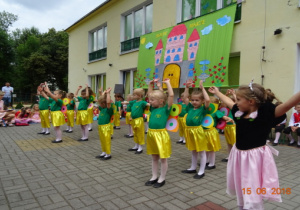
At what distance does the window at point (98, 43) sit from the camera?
56.1ft

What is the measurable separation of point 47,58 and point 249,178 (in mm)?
40653

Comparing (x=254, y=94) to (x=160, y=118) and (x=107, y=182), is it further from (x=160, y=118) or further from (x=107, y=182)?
(x=107, y=182)

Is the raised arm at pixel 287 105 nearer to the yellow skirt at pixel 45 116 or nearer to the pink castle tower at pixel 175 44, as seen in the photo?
the yellow skirt at pixel 45 116

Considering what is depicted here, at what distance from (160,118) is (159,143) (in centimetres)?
42

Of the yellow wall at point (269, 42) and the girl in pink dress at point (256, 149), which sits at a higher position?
the yellow wall at point (269, 42)

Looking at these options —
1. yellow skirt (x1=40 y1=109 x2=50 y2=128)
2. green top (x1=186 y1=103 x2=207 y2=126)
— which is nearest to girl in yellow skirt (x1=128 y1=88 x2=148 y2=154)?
green top (x1=186 y1=103 x2=207 y2=126)

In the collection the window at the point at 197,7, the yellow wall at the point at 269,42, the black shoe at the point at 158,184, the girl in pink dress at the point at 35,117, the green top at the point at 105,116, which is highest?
the window at the point at 197,7

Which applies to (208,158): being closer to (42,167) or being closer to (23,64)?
(42,167)

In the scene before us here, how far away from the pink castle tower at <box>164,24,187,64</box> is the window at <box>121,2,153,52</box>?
2.45 metres

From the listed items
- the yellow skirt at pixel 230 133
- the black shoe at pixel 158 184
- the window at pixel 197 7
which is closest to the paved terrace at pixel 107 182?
the black shoe at pixel 158 184

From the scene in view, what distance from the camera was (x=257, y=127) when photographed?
2.35 m

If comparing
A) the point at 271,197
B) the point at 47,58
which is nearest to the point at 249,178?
the point at 271,197

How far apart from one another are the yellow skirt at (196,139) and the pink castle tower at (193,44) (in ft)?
19.3

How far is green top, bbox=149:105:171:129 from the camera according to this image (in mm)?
3916
